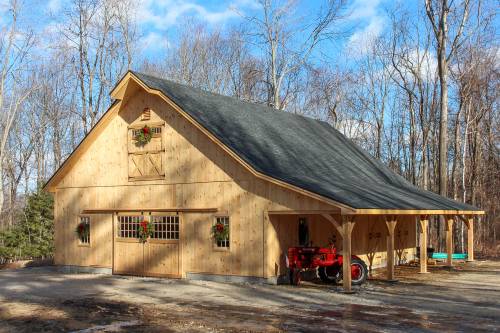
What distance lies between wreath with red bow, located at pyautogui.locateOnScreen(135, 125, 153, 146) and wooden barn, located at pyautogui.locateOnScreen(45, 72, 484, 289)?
0.04m

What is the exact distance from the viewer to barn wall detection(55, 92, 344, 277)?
1563 cm

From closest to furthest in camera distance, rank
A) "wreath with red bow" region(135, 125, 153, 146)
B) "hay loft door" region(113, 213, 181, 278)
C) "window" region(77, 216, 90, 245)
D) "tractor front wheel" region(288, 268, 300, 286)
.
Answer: "tractor front wheel" region(288, 268, 300, 286), "hay loft door" region(113, 213, 181, 278), "wreath with red bow" region(135, 125, 153, 146), "window" region(77, 216, 90, 245)

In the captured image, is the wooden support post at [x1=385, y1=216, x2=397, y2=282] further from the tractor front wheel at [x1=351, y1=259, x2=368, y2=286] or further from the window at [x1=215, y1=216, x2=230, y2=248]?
the window at [x1=215, y1=216, x2=230, y2=248]

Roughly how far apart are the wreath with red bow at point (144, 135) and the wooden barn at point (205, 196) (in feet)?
0.11

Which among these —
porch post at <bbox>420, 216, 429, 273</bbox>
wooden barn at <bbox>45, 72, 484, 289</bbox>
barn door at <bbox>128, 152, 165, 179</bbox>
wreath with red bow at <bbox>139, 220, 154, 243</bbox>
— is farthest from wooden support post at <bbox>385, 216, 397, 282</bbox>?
wreath with red bow at <bbox>139, 220, 154, 243</bbox>

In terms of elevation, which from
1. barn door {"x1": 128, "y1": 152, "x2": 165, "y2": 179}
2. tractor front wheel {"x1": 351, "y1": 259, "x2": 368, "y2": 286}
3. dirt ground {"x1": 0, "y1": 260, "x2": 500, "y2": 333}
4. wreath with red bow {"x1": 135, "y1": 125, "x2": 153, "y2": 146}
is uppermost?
wreath with red bow {"x1": 135, "y1": 125, "x2": 153, "y2": 146}

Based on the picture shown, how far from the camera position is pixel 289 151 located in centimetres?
1855

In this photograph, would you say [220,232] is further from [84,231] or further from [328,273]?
[84,231]

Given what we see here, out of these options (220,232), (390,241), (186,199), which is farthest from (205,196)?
(390,241)

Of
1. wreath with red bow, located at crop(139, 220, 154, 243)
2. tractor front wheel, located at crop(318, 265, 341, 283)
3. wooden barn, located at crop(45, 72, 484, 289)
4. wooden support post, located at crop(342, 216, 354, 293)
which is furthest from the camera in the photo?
wreath with red bow, located at crop(139, 220, 154, 243)

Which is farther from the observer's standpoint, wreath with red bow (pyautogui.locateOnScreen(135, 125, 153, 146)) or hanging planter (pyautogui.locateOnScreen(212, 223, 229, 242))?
wreath with red bow (pyautogui.locateOnScreen(135, 125, 153, 146))

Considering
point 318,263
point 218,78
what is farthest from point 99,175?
point 218,78

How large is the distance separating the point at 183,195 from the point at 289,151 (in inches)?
145

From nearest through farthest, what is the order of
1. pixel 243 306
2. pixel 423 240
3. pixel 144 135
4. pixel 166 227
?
1. pixel 243 306
2. pixel 166 227
3. pixel 144 135
4. pixel 423 240
